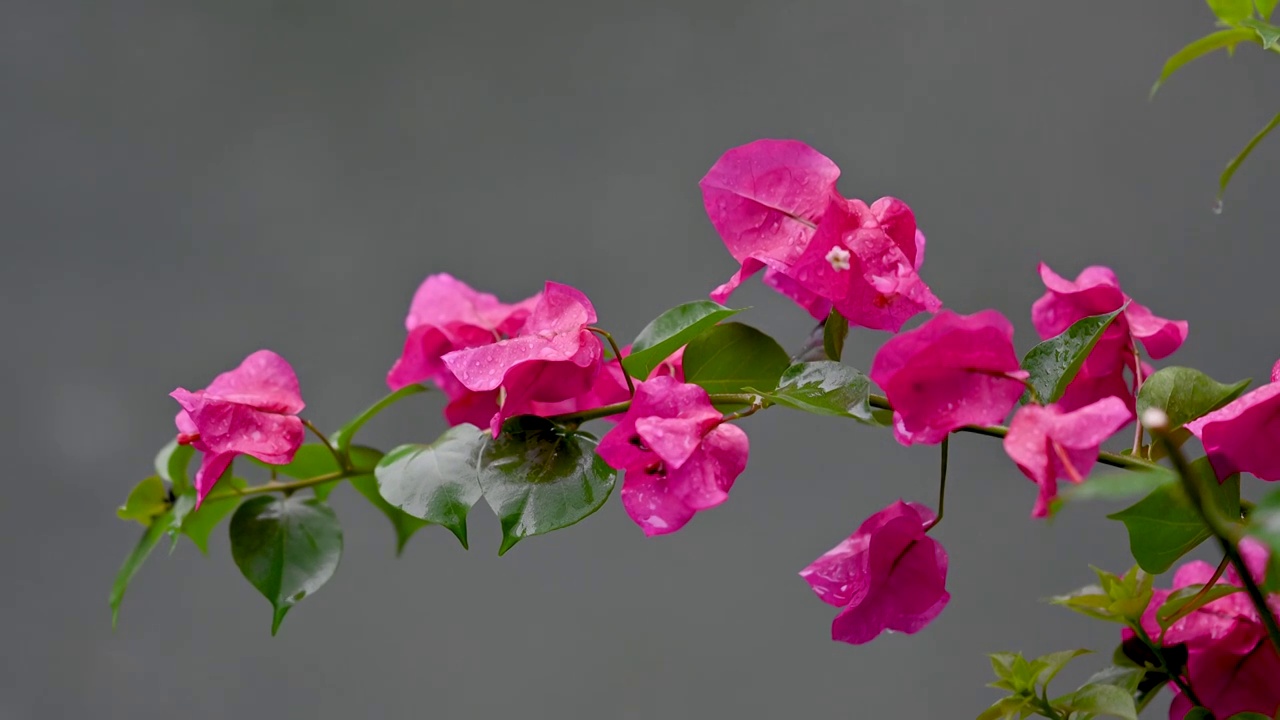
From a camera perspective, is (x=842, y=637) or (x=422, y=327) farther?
(x=422, y=327)

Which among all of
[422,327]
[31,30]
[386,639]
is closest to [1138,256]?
[386,639]

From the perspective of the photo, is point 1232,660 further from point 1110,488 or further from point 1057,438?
point 1110,488

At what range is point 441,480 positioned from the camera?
0.52 metres

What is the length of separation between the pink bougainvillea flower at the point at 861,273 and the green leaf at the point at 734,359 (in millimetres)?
59

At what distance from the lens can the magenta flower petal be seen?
52 centimetres

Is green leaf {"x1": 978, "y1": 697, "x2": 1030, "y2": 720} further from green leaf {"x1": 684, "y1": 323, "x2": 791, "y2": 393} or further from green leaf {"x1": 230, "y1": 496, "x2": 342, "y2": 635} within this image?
green leaf {"x1": 230, "y1": 496, "x2": 342, "y2": 635}

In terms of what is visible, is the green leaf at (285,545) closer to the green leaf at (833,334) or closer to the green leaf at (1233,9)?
the green leaf at (833,334)

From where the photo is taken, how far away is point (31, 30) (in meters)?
1.91

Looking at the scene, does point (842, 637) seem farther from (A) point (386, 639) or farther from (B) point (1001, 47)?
(B) point (1001, 47)

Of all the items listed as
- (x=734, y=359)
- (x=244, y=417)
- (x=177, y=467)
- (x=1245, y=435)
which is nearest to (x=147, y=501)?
(x=177, y=467)

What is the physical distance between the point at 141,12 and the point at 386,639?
1.14m

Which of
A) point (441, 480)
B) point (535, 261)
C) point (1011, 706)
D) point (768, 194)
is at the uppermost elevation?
point (768, 194)

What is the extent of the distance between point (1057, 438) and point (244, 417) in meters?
0.39

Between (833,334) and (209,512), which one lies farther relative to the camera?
(209,512)
